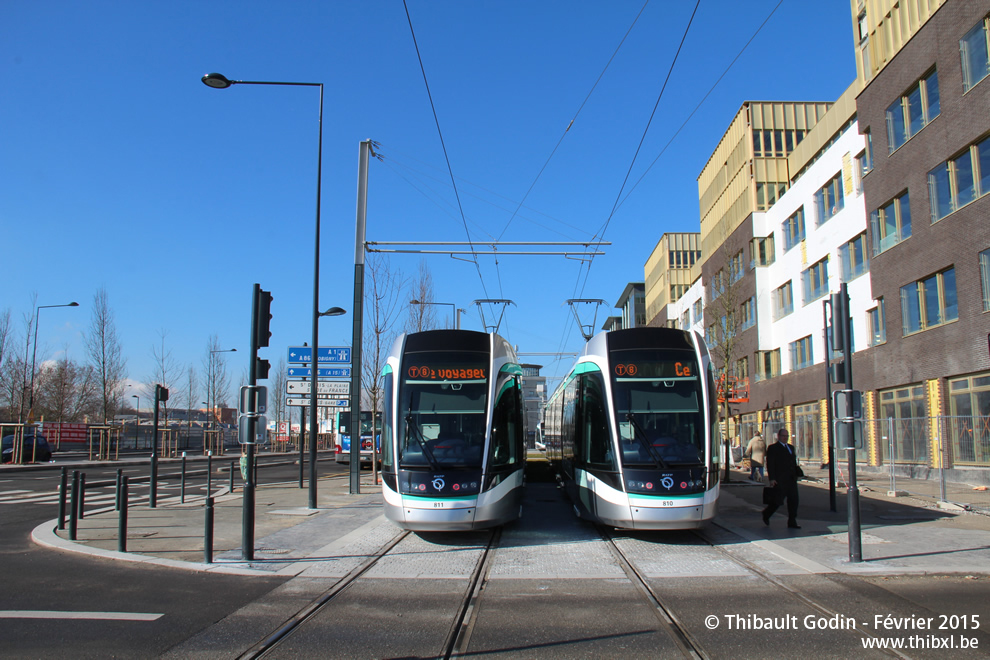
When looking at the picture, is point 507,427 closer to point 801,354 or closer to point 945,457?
point 945,457

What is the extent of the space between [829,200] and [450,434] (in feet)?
92.6

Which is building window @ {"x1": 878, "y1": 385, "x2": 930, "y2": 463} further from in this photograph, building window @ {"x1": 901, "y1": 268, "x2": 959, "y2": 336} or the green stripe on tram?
the green stripe on tram

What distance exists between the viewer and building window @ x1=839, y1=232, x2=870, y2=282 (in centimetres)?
2992

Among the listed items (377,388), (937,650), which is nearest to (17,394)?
(377,388)

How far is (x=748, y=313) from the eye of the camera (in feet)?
142

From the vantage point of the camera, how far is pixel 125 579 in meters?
8.90

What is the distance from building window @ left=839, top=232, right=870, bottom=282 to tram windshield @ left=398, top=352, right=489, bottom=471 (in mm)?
23342

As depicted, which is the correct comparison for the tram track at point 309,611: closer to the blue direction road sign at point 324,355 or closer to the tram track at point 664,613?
the tram track at point 664,613

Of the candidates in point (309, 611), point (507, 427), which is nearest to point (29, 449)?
point (507, 427)

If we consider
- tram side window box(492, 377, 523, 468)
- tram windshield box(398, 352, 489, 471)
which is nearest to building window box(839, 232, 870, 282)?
tram side window box(492, 377, 523, 468)

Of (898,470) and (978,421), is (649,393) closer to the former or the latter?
(978,421)

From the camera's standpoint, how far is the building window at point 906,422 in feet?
66.9

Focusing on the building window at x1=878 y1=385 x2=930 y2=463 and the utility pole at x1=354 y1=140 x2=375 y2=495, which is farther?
the building window at x1=878 y1=385 x2=930 y2=463

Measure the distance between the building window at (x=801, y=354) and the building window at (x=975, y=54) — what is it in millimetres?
15800
